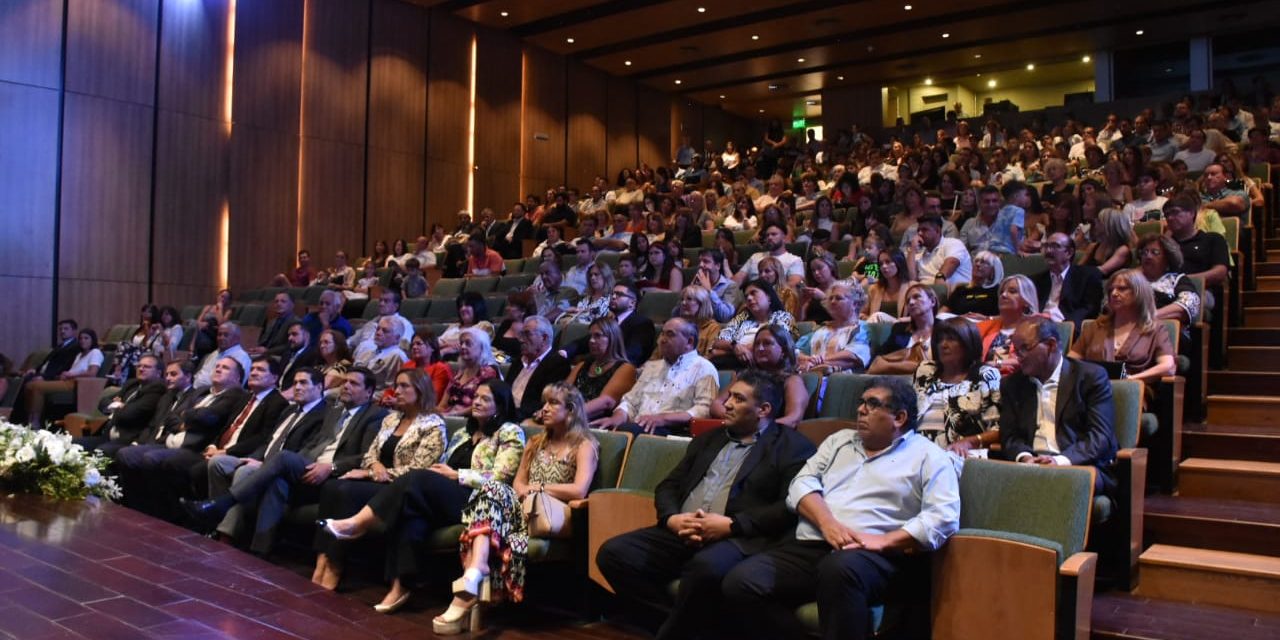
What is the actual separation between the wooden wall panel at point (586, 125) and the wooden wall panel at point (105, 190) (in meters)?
5.89

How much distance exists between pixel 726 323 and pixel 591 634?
6.59 feet

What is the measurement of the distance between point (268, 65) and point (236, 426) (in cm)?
638

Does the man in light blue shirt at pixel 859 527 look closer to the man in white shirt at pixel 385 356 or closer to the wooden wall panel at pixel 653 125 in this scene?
the man in white shirt at pixel 385 356

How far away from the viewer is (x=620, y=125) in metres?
14.6

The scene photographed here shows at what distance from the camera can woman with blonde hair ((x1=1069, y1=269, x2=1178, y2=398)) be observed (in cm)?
344

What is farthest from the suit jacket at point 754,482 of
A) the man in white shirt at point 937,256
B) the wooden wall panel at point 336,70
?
the wooden wall panel at point 336,70

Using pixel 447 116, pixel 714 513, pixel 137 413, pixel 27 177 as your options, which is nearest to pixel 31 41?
pixel 27 177

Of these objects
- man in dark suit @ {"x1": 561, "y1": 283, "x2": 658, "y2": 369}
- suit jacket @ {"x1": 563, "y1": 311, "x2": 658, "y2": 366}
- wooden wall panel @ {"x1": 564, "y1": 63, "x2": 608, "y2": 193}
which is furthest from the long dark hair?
wooden wall panel @ {"x1": 564, "y1": 63, "x2": 608, "y2": 193}

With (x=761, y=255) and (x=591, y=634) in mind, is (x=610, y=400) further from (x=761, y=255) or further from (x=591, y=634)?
(x=761, y=255)

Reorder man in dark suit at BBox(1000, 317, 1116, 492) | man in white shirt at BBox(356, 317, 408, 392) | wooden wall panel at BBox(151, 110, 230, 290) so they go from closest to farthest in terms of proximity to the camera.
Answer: man in dark suit at BBox(1000, 317, 1116, 492), man in white shirt at BBox(356, 317, 408, 392), wooden wall panel at BBox(151, 110, 230, 290)

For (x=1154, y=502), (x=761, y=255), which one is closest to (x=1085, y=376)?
(x=1154, y=502)

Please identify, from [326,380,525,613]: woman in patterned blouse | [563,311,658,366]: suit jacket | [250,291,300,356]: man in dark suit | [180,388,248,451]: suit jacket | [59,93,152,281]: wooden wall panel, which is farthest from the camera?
[59,93,152,281]: wooden wall panel

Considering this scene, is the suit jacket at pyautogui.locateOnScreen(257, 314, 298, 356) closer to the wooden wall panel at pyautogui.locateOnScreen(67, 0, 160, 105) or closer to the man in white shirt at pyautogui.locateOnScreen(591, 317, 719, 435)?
the wooden wall panel at pyautogui.locateOnScreen(67, 0, 160, 105)

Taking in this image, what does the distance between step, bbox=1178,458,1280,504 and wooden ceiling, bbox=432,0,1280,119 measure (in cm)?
888
